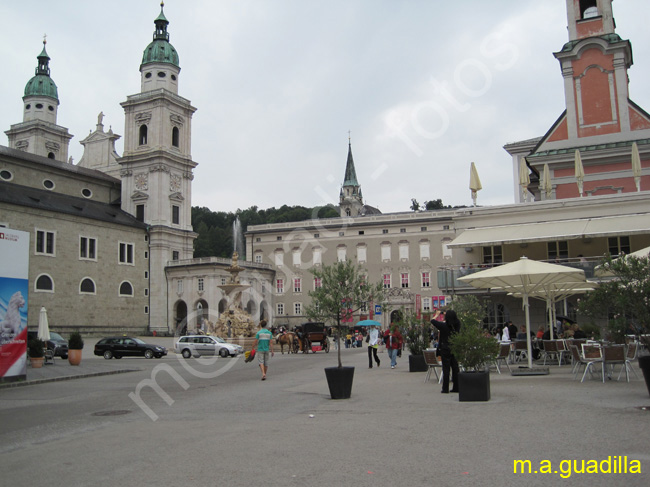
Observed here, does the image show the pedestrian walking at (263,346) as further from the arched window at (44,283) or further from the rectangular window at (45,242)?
the rectangular window at (45,242)

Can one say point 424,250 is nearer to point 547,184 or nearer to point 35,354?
point 547,184

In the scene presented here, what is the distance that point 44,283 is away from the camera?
2205 inches

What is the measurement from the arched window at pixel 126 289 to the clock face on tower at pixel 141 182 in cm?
1215

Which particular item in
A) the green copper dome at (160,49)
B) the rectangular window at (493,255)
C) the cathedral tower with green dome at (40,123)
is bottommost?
the rectangular window at (493,255)

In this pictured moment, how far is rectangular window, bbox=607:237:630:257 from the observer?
2841cm

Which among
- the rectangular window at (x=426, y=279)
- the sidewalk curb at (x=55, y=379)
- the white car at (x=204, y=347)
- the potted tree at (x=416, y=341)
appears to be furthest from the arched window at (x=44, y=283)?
the potted tree at (x=416, y=341)

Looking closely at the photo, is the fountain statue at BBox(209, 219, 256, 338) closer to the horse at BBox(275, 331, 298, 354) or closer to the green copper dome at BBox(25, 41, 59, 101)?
the horse at BBox(275, 331, 298, 354)

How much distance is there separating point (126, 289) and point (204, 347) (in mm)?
34938

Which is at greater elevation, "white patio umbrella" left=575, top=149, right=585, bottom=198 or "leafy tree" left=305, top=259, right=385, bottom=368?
"white patio umbrella" left=575, top=149, right=585, bottom=198

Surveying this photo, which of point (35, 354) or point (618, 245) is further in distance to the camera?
point (618, 245)

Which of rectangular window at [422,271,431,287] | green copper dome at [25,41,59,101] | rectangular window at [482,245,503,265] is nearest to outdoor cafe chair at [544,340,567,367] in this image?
rectangular window at [482,245,503,265]

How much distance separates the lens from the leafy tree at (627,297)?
1027 centimetres

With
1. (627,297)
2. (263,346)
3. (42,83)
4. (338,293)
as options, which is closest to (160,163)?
(42,83)

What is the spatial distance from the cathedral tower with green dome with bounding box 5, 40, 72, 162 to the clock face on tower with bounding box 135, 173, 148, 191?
1790cm
